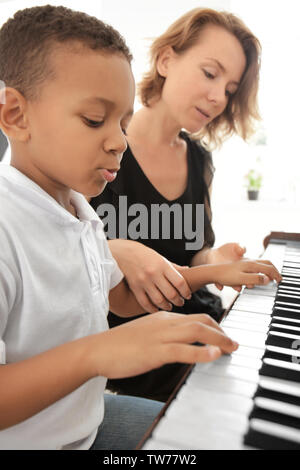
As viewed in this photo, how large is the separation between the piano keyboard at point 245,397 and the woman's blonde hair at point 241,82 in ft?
3.58

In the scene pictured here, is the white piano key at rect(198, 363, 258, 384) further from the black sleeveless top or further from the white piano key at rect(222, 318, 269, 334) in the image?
the black sleeveless top

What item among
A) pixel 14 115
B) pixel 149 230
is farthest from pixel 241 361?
pixel 149 230

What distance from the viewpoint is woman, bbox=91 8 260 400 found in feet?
4.55

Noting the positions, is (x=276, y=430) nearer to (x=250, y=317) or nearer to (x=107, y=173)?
(x=250, y=317)

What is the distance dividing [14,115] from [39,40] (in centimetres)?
12

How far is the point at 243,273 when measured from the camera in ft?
3.03

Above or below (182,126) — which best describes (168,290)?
below

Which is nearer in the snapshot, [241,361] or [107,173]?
[241,361]

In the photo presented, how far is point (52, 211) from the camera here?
2.20 feet

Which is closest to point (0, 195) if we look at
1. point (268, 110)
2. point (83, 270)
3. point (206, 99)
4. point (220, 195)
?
point (83, 270)

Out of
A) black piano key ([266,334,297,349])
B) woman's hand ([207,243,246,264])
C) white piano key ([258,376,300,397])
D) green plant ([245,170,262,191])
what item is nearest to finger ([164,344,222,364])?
white piano key ([258,376,300,397])

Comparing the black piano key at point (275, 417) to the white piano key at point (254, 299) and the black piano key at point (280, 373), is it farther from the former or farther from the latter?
the white piano key at point (254, 299)

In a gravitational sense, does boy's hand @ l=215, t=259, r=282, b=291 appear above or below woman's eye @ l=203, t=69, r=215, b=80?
below

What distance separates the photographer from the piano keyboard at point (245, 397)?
402 mm
